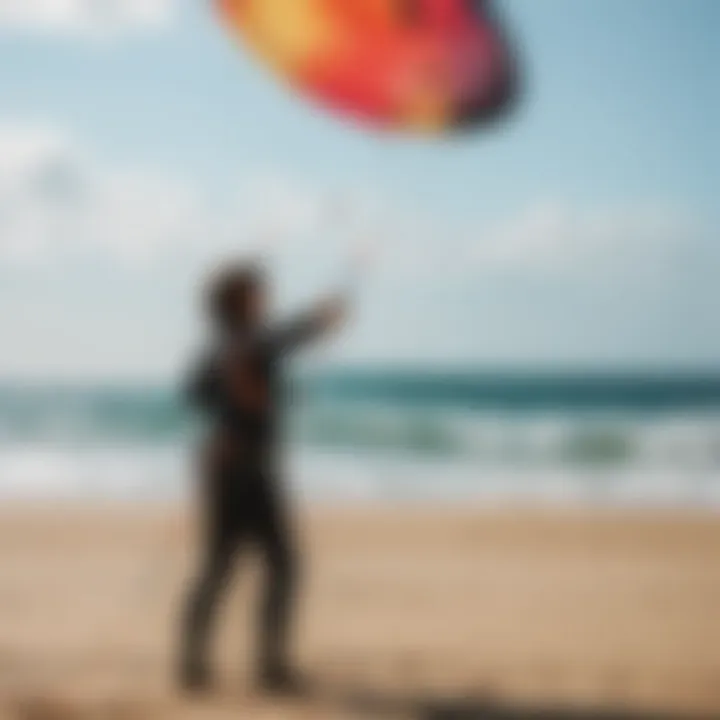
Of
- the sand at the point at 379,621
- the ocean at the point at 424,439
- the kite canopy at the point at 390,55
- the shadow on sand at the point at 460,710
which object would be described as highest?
the kite canopy at the point at 390,55

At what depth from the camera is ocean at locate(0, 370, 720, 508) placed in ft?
7.16

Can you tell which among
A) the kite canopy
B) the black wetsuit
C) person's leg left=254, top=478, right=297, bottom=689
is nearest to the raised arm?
the black wetsuit

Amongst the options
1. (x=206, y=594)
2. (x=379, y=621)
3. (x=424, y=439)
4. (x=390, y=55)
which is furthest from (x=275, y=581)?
(x=390, y=55)

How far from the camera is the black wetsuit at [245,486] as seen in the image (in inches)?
78.5

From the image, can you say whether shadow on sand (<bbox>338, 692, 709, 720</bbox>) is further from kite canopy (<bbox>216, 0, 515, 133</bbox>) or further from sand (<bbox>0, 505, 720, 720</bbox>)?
kite canopy (<bbox>216, 0, 515, 133</bbox>)

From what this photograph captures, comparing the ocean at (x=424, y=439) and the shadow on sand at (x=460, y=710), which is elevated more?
the ocean at (x=424, y=439)

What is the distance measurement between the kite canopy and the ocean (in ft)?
1.60

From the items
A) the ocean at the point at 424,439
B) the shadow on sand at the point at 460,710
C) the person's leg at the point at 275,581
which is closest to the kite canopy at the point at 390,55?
the ocean at the point at 424,439

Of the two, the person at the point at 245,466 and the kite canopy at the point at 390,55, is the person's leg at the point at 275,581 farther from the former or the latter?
the kite canopy at the point at 390,55

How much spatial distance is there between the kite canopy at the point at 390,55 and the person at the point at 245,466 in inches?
15.1

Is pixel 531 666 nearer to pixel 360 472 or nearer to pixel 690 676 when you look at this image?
pixel 690 676

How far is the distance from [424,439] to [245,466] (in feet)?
2.54

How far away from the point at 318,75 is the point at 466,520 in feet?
2.90

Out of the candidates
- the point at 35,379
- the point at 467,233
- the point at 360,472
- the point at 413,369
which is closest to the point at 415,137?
the point at 467,233
